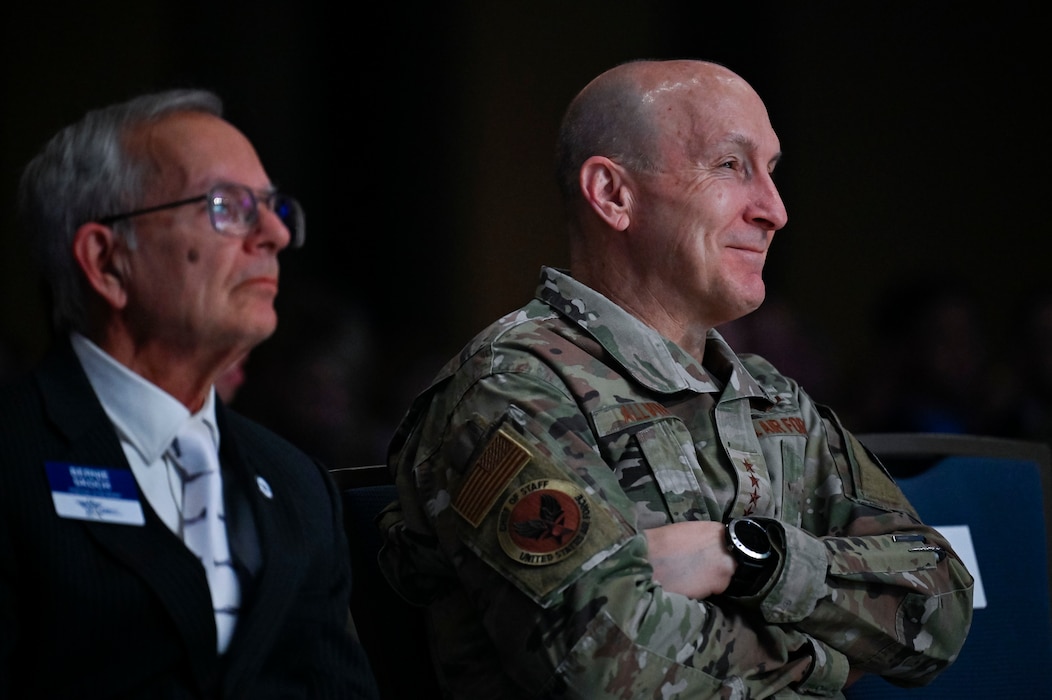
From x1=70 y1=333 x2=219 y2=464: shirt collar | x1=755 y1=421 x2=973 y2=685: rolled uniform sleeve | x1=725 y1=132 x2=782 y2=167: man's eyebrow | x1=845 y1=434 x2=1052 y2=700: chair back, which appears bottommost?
x1=845 y1=434 x2=1052 y2=700: chair back

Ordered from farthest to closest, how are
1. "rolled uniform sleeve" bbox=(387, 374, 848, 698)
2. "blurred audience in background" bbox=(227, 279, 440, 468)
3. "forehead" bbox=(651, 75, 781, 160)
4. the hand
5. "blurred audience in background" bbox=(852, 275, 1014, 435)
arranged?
"blurred audience in background" bbox=(852, 275, 1014, 435)
"blurred audience in background" bbox=(227, 279, 440, 468)
"forehead" bbox=(651, 75, 781, 160)
the hand
"rolled uniform sleeve" bbox=(387, 374, 848, 698)

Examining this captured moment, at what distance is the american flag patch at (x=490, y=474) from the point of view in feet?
6.08

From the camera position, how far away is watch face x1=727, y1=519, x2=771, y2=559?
191cm

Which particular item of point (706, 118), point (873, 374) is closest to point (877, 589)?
point (706, 118)

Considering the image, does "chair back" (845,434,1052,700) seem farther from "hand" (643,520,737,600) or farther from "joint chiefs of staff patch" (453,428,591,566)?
"joint chiefs of staff patch" (453,428,591,566)

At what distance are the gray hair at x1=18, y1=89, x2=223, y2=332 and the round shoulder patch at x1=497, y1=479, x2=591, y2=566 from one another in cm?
59

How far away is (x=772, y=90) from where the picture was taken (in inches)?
303

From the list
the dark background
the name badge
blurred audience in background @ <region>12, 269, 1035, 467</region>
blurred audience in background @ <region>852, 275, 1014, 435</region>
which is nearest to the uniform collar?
the name badge

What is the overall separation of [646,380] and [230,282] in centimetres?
69

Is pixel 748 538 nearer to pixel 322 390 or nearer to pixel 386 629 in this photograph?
pixel 386 629

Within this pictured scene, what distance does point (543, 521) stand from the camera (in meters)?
1.82

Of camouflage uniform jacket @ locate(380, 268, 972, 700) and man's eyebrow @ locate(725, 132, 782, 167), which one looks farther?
man's eyebrow @ locate(725, 132, 782, 167)

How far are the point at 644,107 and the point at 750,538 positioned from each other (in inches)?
29.0

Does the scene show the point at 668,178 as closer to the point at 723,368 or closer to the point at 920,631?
the point at 723,368
